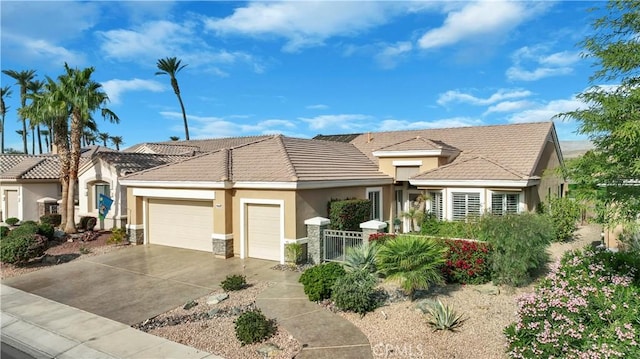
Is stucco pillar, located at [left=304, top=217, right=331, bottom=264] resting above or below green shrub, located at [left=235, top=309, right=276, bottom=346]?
above

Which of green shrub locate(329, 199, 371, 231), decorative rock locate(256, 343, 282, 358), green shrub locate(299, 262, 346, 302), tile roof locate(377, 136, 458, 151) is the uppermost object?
tile roof locate(377, 136, 458, 151)

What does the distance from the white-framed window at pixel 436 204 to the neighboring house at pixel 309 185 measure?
5 centimetres

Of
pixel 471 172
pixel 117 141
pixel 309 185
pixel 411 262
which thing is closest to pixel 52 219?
pixel 309 185

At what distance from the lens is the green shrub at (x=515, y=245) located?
10969 mm

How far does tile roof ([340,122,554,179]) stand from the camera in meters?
20.6

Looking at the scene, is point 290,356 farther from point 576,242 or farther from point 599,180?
point 576,242

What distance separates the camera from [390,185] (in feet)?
76.4

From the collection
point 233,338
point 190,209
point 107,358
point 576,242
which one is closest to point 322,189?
point 190,209

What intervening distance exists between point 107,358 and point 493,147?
21.4 meters

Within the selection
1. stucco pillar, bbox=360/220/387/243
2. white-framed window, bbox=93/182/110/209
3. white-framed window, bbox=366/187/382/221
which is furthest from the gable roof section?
white-framed window, bbox=93/182/110/209

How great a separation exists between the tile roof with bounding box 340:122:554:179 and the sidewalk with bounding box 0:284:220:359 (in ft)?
51.6

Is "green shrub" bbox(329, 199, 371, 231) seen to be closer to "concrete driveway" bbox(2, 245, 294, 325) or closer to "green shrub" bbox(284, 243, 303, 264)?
"green shrub" bbox(284, 243, 303, 264)

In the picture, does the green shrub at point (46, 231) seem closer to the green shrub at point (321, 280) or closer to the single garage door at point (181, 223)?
the single garage door at point (181, 223)

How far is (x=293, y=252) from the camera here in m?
15.0
